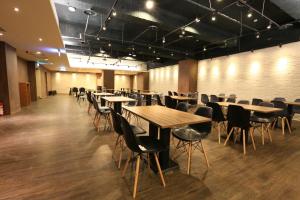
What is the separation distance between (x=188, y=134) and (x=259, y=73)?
6.75 meters

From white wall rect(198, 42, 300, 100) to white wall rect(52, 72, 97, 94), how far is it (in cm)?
1533

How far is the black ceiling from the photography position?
16.1ft

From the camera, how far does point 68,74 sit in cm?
1922

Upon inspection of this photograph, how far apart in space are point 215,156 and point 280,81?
5858 millimetres

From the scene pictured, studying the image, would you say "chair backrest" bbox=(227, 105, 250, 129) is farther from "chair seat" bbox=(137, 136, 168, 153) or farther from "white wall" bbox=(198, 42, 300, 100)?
"white wall" bbox=(198, 42, 300, 100)

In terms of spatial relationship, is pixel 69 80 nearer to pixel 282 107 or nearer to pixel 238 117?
pixel 238 117

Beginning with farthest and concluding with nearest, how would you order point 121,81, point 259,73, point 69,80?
point 121,81 → point 69,80 → point 259,73

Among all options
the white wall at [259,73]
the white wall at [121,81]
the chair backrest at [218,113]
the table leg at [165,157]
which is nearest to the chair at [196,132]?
the table leg at [165,157]

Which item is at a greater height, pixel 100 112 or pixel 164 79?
pixel 164 79

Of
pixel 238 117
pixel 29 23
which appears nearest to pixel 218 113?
pixel 238 117

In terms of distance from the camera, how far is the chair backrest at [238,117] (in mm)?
3207

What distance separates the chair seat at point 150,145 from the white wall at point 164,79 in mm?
10787

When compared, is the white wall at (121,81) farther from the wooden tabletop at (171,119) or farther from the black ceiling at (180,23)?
the wooden tabletop at (171,119)

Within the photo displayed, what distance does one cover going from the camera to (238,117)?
3326 millimetres
